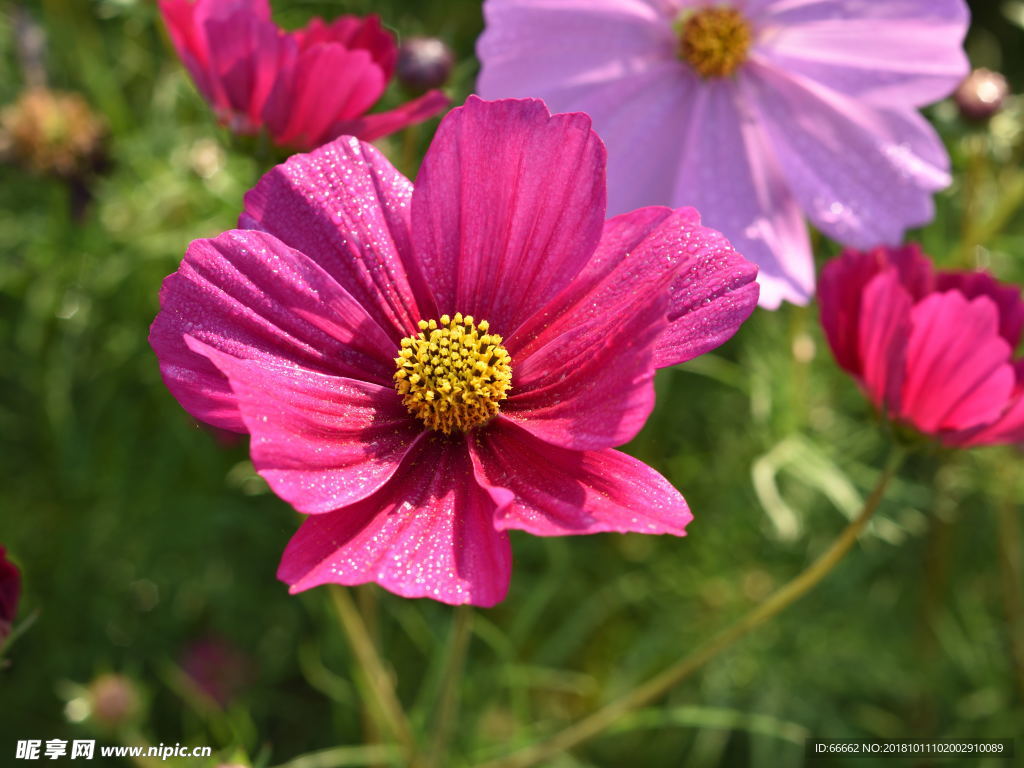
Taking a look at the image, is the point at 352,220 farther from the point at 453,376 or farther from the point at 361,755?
the point at 361,755

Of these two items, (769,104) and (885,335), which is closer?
(885,335)

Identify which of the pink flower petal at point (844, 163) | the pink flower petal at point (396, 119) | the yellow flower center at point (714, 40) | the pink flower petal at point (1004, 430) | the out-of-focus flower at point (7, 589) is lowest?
the out-of-focus flower at point (7, 589)

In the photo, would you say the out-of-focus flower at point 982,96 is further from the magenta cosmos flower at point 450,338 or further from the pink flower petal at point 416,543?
the pink flower petal at point 416,543

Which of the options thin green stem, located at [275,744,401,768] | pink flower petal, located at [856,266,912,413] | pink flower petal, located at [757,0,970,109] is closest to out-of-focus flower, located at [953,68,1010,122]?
pink flower petal, located at [757,0,970,109]

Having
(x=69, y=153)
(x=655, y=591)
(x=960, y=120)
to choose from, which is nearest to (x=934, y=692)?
(x=655, y=591)

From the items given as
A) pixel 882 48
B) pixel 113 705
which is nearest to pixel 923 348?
pixel 882 48

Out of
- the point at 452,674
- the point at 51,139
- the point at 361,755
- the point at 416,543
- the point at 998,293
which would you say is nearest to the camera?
the point at 416,543

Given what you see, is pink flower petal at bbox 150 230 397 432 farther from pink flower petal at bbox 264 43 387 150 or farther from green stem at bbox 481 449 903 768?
green stem at bbox 481 449 903 768

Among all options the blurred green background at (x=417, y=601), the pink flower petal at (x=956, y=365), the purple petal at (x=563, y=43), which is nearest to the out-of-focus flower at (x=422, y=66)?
the purple petal at (x=563, y=43)
